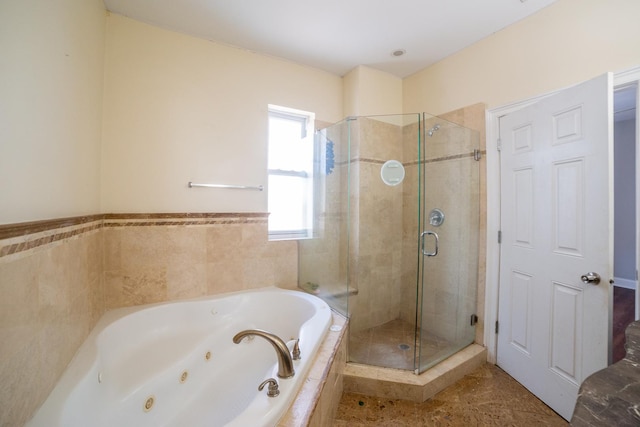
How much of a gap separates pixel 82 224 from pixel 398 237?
2200 mm

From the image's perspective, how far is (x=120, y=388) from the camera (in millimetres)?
1259

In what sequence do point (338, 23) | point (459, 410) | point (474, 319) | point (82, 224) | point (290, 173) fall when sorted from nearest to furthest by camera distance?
1. point (82, 224)
2. point (459, 410)
3. point (338, 23)
4. point (474, 319)
5. point (290, 173)

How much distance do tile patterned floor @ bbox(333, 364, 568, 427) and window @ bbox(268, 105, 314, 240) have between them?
4.55 feet

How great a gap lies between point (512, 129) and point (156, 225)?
8.87 feet

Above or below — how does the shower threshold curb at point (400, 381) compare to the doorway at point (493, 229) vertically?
below

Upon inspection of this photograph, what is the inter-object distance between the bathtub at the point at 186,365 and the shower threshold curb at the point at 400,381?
0.43m

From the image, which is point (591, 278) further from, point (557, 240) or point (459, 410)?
point (459, 410)

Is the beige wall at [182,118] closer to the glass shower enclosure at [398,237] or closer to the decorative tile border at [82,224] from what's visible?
the decorative tile border at [82,224]

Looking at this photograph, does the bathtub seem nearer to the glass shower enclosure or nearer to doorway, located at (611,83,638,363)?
the glass shower enclosure

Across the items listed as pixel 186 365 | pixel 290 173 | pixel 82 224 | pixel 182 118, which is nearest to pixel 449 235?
pixel 290 173

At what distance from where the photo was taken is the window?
7.66 feet

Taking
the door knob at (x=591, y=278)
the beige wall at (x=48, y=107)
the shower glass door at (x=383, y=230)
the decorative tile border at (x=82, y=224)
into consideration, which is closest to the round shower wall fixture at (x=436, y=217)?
the shower glass door at (x=383, y=230)

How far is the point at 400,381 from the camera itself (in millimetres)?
1553

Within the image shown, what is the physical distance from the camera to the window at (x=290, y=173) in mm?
2334
